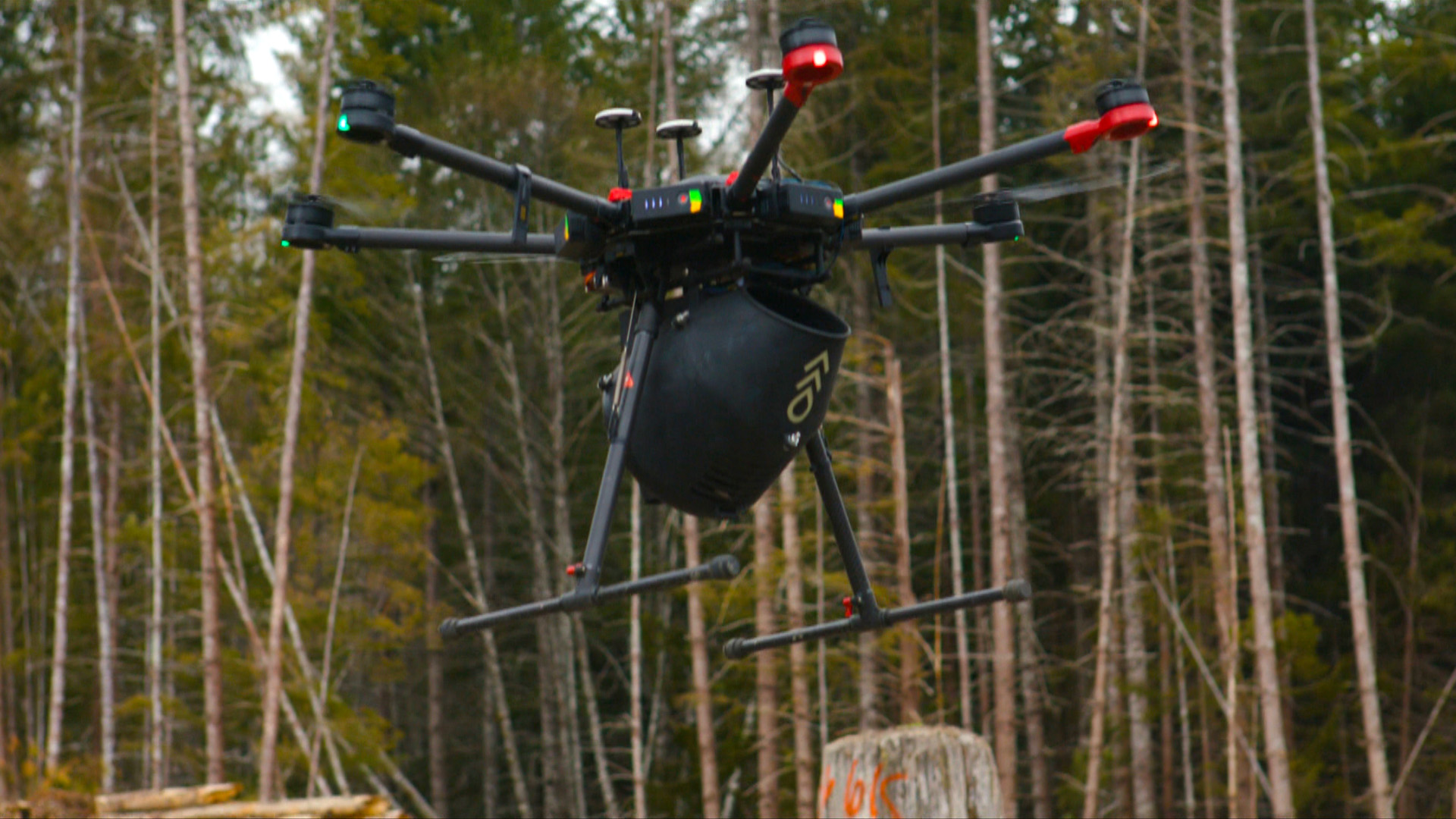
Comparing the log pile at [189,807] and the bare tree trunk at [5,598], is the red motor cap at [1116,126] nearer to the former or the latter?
the log pile at [189,807]

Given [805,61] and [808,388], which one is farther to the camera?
[808,388]

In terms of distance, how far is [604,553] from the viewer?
2.82 meters

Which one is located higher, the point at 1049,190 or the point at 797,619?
the point at 1049,190

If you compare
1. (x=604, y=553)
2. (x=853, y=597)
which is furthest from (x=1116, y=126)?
(x=853, y=597)

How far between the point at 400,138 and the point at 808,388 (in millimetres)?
942

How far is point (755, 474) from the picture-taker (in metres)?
3.03

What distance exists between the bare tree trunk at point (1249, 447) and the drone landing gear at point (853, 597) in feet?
31.1

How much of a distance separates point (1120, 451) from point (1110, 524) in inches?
43.9

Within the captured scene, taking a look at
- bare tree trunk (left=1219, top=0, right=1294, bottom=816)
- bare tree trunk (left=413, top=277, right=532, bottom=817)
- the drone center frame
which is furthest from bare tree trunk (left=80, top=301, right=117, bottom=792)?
the drone center frame

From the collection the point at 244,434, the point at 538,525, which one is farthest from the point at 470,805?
the point at 244,434

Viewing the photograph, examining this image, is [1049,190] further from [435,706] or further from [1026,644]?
[435,706]

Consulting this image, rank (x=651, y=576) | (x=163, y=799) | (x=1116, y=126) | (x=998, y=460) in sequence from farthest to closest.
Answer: (x=998, y=460), (x=163, y=799), (x=651, y=576), (x=1116, y=126)

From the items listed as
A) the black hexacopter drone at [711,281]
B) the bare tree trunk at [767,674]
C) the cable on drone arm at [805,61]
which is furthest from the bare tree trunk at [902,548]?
the cable on drone arm at [805,61]

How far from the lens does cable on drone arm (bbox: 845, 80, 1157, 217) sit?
2.61 metres
